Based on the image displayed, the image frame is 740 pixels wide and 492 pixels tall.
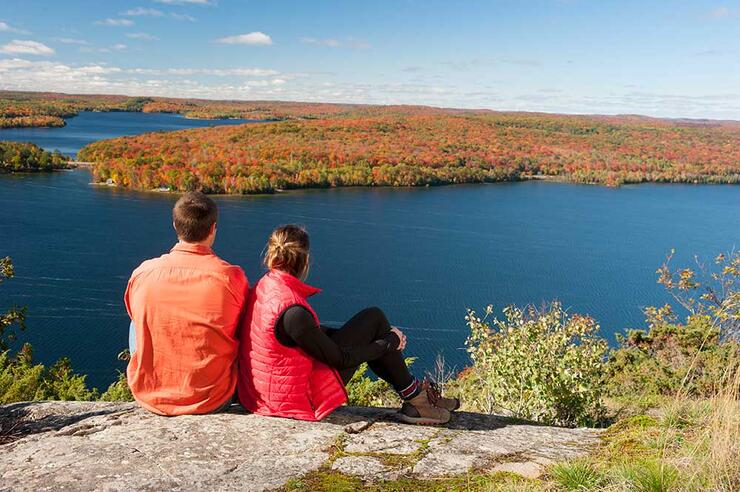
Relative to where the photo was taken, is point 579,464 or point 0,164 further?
point 0,164

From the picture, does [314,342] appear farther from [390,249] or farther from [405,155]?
[405,155]

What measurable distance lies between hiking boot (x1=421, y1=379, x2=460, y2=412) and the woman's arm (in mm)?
418

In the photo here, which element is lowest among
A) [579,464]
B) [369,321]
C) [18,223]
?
[18,223]

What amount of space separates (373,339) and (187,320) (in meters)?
0.98

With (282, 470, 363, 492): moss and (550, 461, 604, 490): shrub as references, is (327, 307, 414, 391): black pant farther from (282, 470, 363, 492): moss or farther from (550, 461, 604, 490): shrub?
(550, 461, 604, 490): shrub

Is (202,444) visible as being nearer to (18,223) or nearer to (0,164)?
(18,223)

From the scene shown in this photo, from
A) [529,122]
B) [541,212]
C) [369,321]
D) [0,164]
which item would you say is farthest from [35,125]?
[369,321]

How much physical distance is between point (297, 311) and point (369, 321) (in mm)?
524

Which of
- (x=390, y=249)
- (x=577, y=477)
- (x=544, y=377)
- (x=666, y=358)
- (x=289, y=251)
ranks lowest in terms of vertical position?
(x=390, y=249)

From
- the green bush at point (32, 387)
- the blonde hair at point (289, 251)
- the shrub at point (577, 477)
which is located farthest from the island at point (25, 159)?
the shrub at point (577, 477)

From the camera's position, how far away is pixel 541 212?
63.3 m

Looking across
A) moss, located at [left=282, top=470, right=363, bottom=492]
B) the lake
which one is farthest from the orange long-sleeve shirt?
the lake

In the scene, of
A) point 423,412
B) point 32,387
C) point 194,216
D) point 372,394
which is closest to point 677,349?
point 372,394

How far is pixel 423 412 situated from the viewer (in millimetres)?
3404
